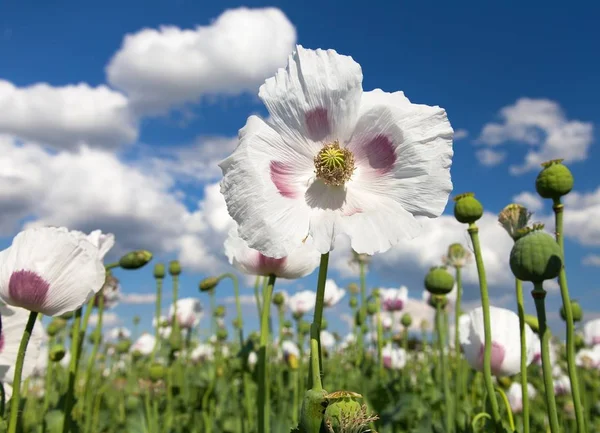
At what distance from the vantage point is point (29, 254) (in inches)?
75.3

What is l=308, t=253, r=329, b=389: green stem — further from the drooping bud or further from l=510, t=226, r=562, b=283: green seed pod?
the drooping bud

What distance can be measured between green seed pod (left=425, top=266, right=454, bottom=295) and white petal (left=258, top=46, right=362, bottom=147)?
1.69 metres

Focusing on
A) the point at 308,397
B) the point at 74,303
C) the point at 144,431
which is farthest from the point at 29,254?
the point at 144,431

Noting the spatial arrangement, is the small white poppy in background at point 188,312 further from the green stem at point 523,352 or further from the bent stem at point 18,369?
the green stem at point 523,352

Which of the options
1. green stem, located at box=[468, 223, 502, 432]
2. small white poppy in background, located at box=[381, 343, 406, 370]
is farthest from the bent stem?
small white poppy in background, located at box=[381, 343, 406, 370]

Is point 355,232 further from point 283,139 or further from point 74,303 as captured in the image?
point 74,303

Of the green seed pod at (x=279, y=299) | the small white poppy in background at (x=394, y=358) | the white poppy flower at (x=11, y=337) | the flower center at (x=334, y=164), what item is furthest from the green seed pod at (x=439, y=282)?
the small white poppy in background at (x=394, y=358)

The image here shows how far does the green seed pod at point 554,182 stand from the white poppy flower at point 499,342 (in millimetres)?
821

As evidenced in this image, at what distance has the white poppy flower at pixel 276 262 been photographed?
243 cm

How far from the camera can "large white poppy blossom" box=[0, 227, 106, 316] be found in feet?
6.15

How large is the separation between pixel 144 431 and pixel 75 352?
4.77 ft

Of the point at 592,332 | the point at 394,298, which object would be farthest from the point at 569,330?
the point at 592,332

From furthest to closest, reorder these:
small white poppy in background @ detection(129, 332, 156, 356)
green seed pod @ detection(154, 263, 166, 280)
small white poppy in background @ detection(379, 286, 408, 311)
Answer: small white poppy in background @ detection(129, 332, 156, 356)
small white poppy in background @ detection(379, 286, 408, 311)
green seed pod @ detection(154, 263, 166, 280)

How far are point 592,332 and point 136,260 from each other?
6.66 m
